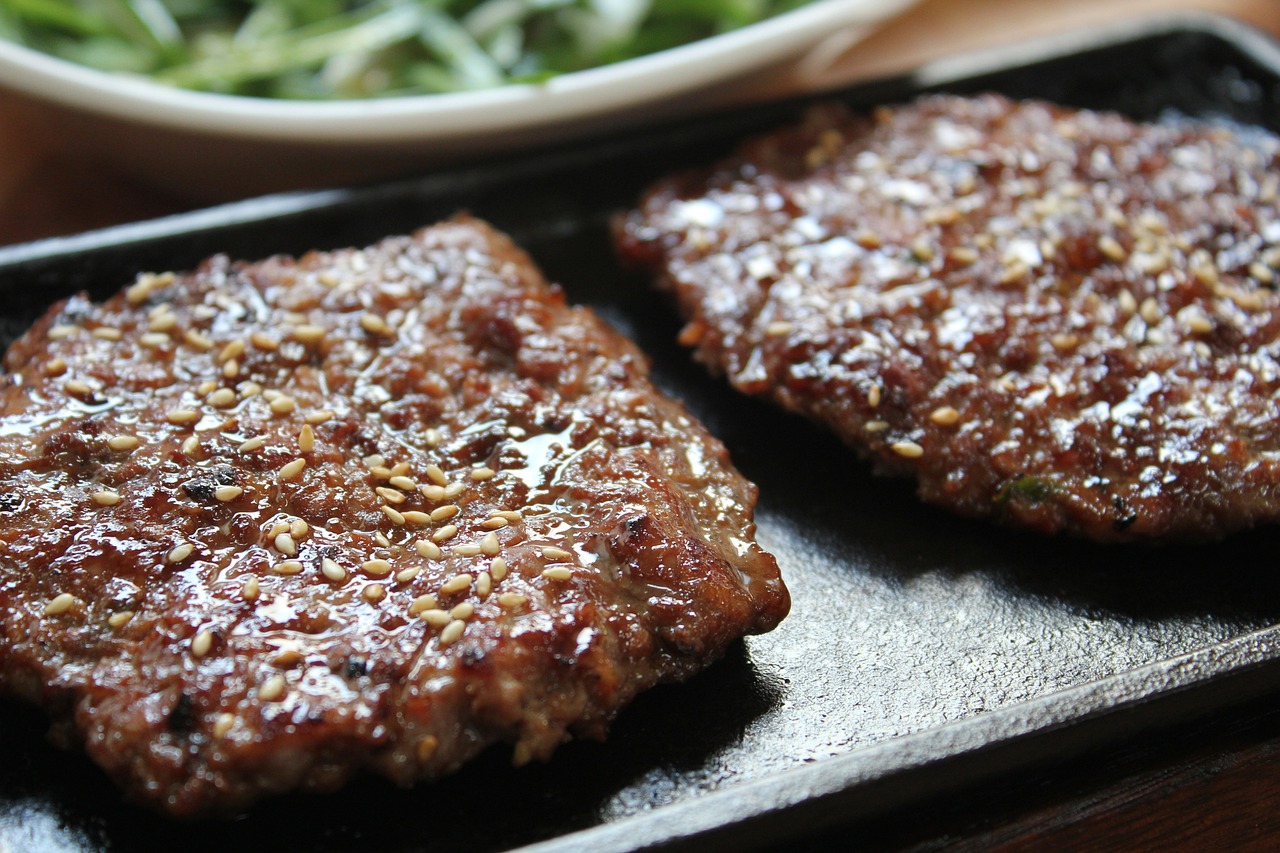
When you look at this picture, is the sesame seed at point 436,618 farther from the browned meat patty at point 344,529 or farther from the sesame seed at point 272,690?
the sesame seed at point 272,690

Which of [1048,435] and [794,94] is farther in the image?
[794,94]

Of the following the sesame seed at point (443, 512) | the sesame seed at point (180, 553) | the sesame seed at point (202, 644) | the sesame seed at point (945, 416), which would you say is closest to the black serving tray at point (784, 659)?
the sesame seed at point (945, 416)

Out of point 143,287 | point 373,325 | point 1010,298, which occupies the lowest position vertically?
point 1010,298

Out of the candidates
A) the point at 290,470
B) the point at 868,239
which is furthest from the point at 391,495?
the point at 868,239

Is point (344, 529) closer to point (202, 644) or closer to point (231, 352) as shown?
point (202, 644)

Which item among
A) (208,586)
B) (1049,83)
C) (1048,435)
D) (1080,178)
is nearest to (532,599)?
(208,586)

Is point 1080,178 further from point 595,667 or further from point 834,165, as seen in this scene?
point 595,667

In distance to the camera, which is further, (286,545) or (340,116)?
(340,116)
